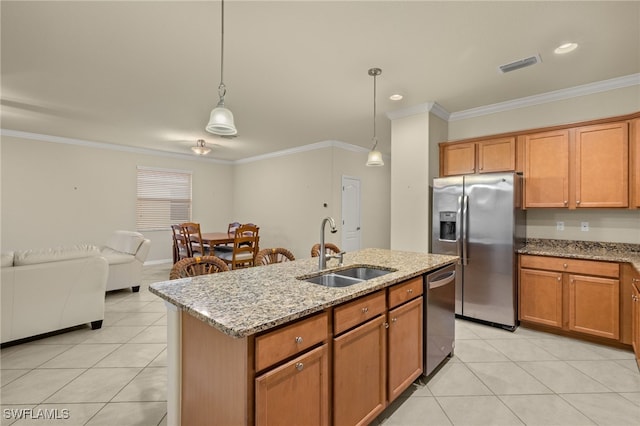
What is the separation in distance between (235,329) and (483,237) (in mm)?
3105

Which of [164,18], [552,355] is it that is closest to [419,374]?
[552,355]

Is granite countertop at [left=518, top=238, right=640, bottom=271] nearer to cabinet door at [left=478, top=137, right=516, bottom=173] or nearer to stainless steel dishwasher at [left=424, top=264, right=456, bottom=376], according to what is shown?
cabinet door at [left=478, top=137, right=516, bottom=173]

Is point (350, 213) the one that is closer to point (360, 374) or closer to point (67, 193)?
point (360, 374)

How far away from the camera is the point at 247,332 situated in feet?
3.62

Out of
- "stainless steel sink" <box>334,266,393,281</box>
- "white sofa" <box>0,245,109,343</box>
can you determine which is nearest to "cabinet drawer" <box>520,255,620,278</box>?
"stainless steel sink" <box>334,266,393,281</box>

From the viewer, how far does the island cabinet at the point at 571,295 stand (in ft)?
9.30

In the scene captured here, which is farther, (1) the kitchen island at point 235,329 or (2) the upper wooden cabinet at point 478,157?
(2) the upper wooden cabinet at point 478,157

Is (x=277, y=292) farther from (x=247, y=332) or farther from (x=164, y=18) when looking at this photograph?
(x=164, y=18)

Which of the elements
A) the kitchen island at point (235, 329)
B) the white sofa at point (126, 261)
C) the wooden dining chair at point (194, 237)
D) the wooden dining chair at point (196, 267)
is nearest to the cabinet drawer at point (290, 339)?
the kitchen island at point (235, 329)

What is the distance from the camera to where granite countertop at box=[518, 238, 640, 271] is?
2.90 m

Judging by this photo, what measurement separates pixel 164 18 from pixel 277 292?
2.14 meters

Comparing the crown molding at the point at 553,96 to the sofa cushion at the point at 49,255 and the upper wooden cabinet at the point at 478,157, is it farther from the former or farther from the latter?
the sofa cushion at the point at 49,255

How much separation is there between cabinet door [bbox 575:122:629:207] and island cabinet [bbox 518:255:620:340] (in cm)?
67

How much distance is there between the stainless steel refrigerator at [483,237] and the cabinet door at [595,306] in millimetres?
499
